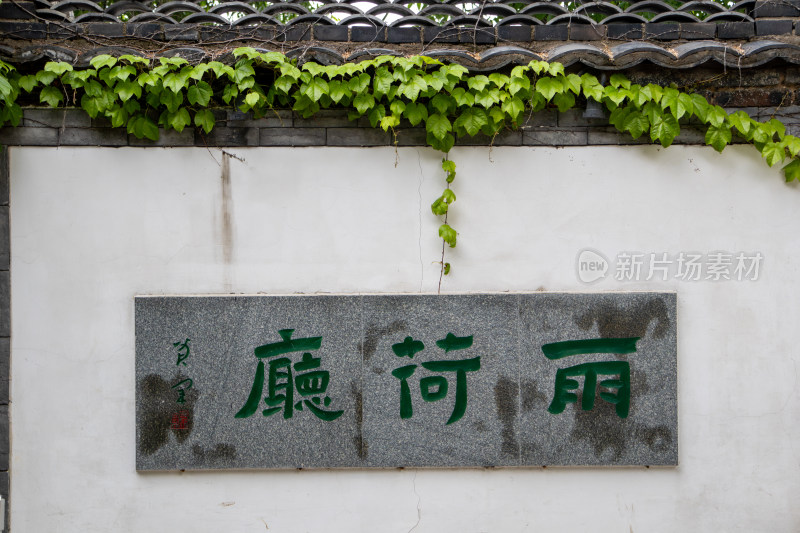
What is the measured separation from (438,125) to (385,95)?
1.32 feet

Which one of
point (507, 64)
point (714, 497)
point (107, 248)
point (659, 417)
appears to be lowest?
point (714, 497)

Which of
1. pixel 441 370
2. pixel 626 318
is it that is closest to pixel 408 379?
pixel 441 370

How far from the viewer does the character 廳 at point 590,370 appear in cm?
390

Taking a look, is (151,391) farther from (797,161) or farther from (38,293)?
(797,161)

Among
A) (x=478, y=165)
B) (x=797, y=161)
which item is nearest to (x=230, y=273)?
(x=478, y=165)

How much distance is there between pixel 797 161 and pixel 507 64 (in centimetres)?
207

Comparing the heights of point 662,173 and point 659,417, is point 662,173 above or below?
above

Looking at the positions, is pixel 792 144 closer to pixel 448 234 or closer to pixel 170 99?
pixel 448 234

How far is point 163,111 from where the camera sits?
3893 mm

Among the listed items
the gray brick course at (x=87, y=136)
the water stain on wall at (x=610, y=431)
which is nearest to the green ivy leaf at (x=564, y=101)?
the water stain on wall at (x=610, y=431)

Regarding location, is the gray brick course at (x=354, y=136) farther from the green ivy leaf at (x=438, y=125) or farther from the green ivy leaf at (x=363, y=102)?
the green ivy leaf at (x=438, y=125)

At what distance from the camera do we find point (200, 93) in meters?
3.76

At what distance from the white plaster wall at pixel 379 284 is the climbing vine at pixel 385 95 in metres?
0.21

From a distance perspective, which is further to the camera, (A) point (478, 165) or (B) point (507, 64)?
(A) point (478, 165)
